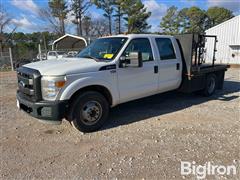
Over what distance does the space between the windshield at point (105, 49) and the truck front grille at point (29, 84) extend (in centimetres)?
137

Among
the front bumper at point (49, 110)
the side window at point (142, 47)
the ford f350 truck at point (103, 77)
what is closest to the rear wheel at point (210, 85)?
the ford f350 truck at point (103, 77)

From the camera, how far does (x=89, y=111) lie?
4531mm

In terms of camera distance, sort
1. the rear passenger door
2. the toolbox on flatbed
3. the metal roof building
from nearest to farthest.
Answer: the rear passenger door < the toolbox on flatbed < the metal roof building

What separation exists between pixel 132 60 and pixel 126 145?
1718 millimetres

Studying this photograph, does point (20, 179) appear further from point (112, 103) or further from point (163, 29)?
point (163, 29)

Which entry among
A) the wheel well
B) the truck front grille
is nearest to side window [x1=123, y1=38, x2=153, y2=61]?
the wheel well

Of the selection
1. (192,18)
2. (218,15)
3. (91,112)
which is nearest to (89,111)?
(91,112)

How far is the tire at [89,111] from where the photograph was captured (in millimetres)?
4312

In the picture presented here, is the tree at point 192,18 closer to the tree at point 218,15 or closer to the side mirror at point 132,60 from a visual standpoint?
the tree at point 218,15

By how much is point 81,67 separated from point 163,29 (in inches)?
1982

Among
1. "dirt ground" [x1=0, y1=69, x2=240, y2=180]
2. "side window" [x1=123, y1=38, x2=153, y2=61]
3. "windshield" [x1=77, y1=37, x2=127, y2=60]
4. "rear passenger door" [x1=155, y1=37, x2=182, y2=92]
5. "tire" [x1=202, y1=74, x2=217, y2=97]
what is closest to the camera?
"dirt ground" [x1=0, y1=69, x2=240, y2=180]

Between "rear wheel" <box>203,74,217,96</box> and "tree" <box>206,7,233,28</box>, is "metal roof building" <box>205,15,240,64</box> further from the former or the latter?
"tree" <box>206,7,233,28</box>

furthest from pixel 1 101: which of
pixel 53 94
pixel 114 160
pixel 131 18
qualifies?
pixel 131 18

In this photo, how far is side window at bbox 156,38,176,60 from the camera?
5.57 metres
